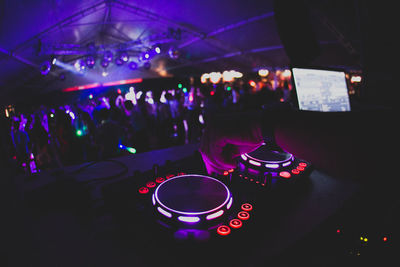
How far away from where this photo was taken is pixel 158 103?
23.4 ft

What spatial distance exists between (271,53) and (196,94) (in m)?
4.98

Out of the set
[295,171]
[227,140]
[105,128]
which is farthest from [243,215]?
[105,128]

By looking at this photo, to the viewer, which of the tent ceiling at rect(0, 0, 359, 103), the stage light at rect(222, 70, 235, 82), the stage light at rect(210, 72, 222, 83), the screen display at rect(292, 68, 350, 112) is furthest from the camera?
the stage light at rect(210, 72, 222, 83)

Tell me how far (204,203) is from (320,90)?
1211mm

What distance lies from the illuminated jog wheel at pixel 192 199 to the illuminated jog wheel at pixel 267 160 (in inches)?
8.0

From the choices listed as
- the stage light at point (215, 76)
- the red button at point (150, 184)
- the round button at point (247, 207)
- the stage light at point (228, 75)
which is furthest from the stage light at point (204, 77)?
the round button at point (247, 207)

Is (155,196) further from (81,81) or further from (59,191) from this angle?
(81,81)

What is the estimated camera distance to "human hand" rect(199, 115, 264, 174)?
69 centimetres

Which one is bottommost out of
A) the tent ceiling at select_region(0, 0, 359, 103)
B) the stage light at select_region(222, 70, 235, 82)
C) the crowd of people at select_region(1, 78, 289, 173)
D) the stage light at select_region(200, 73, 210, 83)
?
the crowd of people at select_region(1, 78, 289, 173)

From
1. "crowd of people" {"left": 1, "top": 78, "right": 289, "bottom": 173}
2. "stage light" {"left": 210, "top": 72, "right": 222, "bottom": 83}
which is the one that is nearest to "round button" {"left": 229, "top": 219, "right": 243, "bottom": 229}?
"crowd of people" {"left": 1, "top": 78, "right": 289, "bottom": 173}

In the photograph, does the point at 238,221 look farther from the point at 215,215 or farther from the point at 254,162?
the point at 254,162

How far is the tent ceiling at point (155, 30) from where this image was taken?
18.1 ft

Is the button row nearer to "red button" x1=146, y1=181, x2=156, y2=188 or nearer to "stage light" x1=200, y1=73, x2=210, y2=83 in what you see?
"red button" x1=146, y1=181, x2=156, y2=188

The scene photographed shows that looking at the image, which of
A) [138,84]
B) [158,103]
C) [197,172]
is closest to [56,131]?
[158,103]
